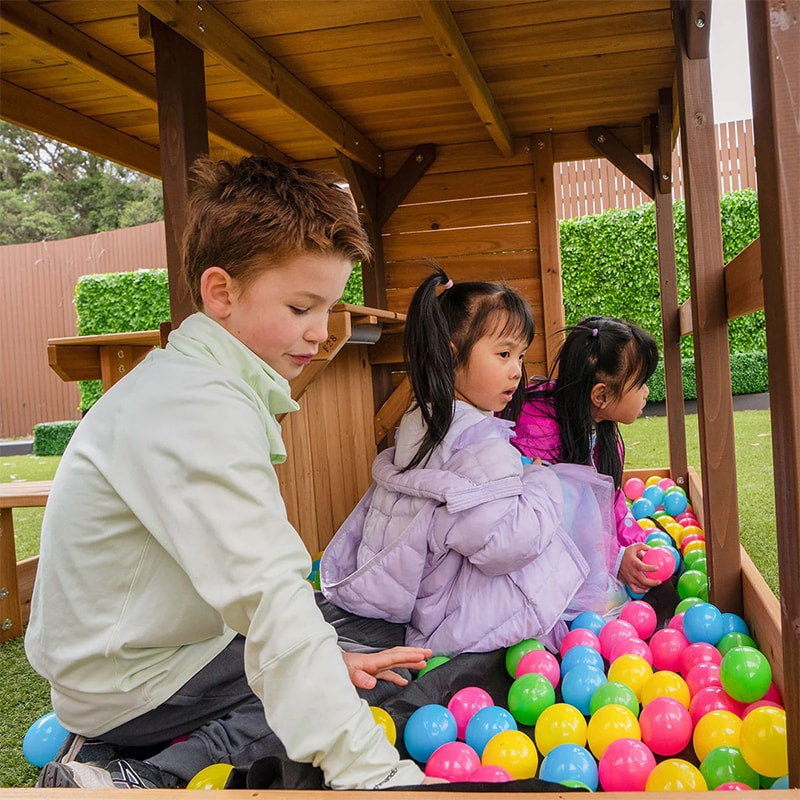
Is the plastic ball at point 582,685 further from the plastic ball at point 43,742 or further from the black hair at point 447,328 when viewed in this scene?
the plastic ball at point 43,742

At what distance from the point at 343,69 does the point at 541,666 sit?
272 cm

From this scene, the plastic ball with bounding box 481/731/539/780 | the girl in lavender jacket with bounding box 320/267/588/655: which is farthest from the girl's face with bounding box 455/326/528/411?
the plastic ball with bounding box 481/731/539/780

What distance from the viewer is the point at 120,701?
171cm

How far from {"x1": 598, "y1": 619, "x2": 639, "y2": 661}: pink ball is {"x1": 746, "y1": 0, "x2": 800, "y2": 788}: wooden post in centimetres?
119

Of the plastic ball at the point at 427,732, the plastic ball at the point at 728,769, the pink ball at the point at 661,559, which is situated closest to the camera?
the plastic ball at the point at 728,769

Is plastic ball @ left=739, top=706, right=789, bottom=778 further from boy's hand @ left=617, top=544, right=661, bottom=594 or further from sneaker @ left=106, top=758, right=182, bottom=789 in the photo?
boy's hand @ left=617, top=544, right=661, bottom=594

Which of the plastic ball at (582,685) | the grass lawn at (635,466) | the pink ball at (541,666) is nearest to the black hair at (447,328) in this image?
the pink ball at (541,666)

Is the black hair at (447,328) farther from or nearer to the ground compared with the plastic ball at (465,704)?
farther from the ground

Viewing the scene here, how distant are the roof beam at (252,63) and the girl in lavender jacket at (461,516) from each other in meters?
1.13

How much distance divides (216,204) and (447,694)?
1418 mm

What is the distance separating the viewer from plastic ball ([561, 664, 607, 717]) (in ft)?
7.16

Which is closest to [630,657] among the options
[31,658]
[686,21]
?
[31,658]

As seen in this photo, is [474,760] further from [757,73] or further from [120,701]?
[757,73]

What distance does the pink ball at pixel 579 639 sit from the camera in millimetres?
2527
